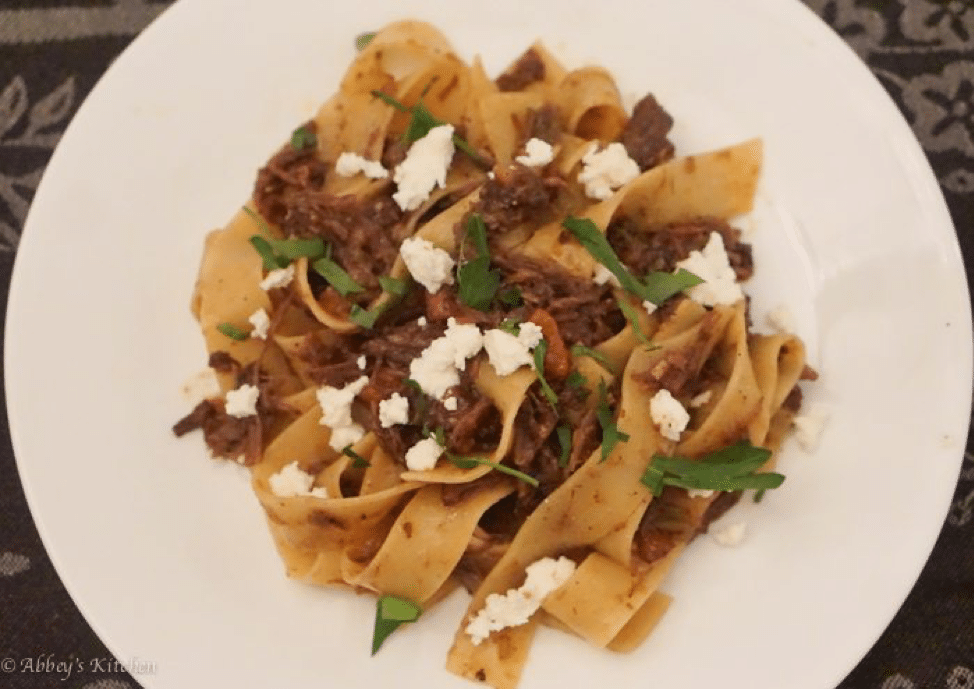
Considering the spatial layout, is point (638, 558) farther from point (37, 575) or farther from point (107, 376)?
point (37, 575)

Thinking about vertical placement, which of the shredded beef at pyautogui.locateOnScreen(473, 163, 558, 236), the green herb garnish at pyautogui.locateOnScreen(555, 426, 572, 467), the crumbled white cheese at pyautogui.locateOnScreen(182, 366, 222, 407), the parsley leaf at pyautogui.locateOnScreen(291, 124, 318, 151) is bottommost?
the green herb garnish at pyautogui.locateOnScreen(555, 426, 572, 467)

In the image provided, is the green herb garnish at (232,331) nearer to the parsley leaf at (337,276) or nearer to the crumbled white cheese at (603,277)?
the parsley leaf at (337,276)

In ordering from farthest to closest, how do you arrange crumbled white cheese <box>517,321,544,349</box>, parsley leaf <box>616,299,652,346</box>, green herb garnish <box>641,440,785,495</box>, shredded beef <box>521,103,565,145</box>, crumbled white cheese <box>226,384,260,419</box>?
shredded beef <box>521,103,565,145</box> → crumbled white cheese <box>226,384,260,419</box> → parsley leaf <box>616,299,652,346</box> → crumbled white cheese <box>517,321,544,349</box> → green herb garnish <box>641,440,785,495</box>

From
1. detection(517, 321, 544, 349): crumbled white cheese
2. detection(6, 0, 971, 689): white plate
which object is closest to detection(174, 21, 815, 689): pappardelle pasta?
detection(517, 321, 544, 349): crumbled white cheese

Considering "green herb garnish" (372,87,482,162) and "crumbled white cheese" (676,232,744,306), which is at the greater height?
"green herb garnish" (372,87,482,162)

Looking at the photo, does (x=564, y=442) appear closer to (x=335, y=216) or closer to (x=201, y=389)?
(x=335, y=216)

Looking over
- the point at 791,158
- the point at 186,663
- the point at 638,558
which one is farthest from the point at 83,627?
the point at 791,158

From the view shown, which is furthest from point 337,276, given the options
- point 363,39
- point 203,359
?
point 363,39

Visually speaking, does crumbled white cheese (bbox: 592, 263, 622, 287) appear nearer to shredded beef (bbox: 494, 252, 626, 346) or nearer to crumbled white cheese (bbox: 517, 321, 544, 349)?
shredded beef (bbox: 494, 252, 626, 346)
